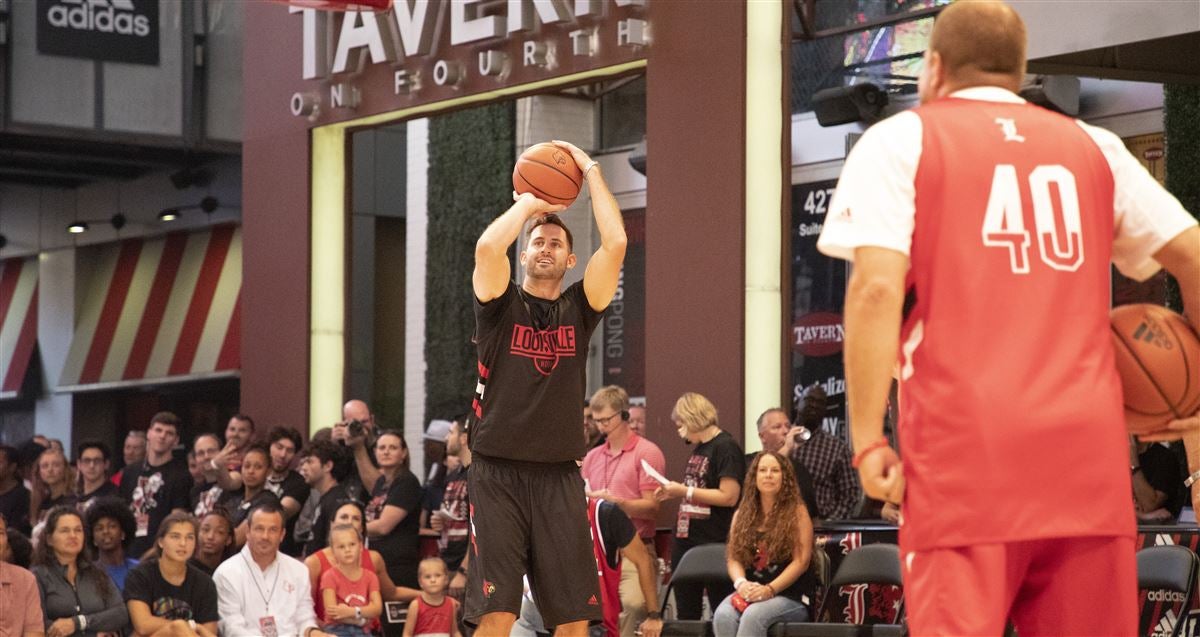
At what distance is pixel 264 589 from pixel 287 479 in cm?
206

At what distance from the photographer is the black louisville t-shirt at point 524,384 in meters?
6.38

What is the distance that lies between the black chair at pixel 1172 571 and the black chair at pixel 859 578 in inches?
51.7

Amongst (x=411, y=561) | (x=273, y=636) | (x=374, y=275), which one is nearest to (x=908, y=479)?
(x=273, y=636)

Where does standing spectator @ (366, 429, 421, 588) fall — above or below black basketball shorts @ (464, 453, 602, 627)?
below

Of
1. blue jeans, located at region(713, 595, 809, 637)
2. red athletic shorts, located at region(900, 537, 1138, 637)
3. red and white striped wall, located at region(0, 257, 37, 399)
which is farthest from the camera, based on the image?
red and white striped wall, located at region(0, 257, 37, 399)

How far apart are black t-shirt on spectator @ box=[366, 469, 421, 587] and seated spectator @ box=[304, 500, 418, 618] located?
0.72 feet

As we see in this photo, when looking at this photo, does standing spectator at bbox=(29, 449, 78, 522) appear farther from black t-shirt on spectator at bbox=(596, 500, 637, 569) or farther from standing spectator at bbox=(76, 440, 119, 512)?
black t-shirt on spectator at bbox=(596, 500, 637, 569)

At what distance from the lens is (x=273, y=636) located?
10.5m

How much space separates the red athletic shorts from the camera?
334 centimetres

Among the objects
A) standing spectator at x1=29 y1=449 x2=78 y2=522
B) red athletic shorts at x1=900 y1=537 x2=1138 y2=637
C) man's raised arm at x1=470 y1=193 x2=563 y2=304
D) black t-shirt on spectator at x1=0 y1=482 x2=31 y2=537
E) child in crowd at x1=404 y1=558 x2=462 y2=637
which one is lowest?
child in crowd at x1=404 y1=558 x2=462 y2=637

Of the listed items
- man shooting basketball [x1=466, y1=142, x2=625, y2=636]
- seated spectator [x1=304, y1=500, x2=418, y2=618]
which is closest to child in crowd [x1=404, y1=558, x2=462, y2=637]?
seated spectator [x1=304, y1=500, x2=418, y2=618]

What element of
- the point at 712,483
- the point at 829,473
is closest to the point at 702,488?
the point at 712,483

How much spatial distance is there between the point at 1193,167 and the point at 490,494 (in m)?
8.49

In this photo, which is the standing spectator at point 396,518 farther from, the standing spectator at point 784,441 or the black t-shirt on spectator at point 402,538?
the standing spectator at point 784,441
